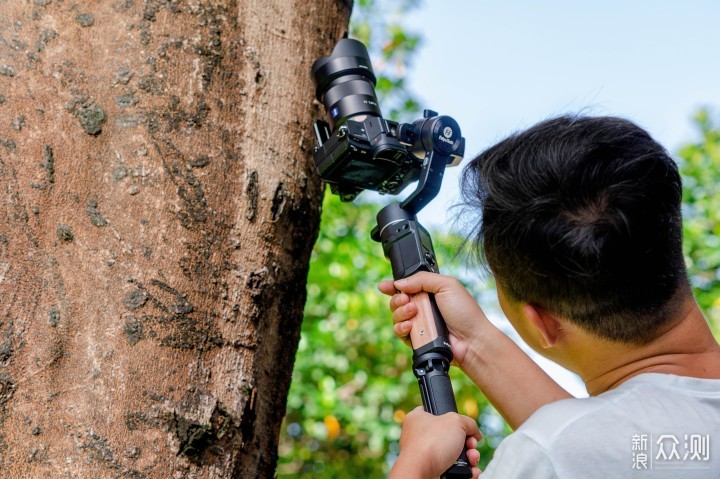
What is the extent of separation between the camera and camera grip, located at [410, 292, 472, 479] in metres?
1.45

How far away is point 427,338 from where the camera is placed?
1.61 m

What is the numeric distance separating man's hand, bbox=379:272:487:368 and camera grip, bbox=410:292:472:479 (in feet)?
0.07

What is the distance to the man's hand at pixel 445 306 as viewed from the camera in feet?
5.43

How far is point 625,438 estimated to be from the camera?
48.1 inches

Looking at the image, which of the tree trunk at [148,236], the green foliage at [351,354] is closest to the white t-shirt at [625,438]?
the tree trunk at [148,236]

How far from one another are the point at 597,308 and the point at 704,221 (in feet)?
19.4

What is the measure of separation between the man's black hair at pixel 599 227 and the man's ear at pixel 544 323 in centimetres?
2

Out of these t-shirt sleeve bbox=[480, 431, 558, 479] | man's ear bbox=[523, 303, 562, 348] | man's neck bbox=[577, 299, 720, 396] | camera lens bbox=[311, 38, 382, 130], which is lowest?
t-shirt sleeve bbox=[480, 431, 558, 479]

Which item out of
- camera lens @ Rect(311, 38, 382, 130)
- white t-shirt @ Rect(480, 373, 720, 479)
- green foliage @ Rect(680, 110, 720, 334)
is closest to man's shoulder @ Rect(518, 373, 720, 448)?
white t-shirt @ Rect(480, 373, 720, 479)

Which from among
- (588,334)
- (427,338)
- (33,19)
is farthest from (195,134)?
(588,334)

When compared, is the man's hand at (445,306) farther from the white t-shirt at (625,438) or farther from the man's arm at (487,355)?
the white t-shirt at (625,438)

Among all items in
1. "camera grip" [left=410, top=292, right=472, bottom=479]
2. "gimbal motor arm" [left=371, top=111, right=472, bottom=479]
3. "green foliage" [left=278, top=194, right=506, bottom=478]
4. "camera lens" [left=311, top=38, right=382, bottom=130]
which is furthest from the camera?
"green foliage" [left=278, top=194, right=506, bottom=478]

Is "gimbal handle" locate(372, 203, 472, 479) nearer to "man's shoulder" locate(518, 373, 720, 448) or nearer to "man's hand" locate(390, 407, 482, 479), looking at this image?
"man's hand" locate(390, 407, 482, 479)

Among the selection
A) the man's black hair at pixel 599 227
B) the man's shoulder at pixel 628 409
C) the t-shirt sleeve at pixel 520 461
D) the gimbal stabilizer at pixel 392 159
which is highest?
the gimbal stabilizer at pixel 392 159
